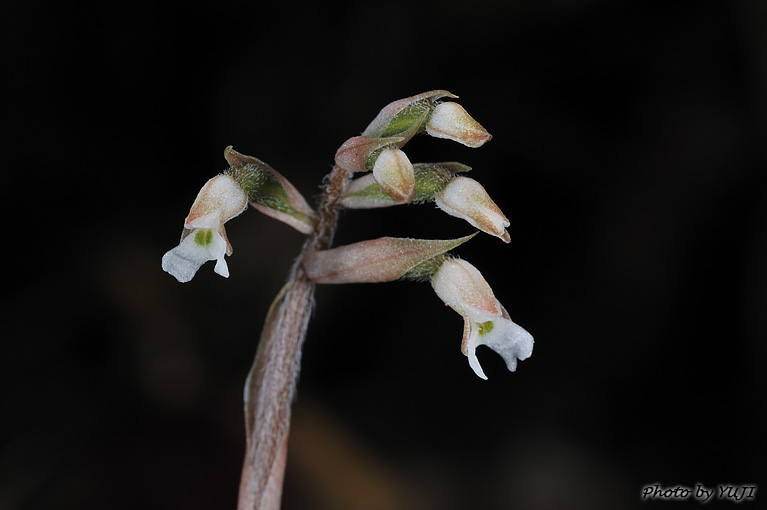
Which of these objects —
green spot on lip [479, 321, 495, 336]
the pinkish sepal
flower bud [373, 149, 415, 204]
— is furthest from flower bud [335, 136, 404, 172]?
green spot on lip [479, 321, 495, 336]

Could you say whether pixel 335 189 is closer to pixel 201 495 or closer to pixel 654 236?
pixel 201 495

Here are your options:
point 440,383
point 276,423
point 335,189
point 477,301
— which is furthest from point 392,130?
point 440,383

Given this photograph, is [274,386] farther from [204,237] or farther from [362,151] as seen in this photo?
[362,151]

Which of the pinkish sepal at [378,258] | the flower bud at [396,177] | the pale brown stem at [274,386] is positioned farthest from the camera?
the pale brown stem at [274,386]

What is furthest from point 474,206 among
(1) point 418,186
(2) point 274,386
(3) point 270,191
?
(2) point 274,386

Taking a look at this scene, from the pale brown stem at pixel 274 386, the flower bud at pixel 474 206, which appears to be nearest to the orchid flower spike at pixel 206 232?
the pale brown stem at pixel 274 386

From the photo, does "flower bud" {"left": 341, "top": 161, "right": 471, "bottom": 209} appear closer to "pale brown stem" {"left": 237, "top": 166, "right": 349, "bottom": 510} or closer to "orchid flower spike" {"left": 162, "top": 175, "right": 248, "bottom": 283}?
"pale brown stem" {"left": 237, "top": 166, "right": 349, "bottom": 510}

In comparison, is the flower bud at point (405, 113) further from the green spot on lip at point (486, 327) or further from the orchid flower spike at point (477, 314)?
the green spot on lip at point (486, 327)

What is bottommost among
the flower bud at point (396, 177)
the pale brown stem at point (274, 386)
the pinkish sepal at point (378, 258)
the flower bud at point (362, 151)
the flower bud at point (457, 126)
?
the pale brown stem at point (274, 386)
